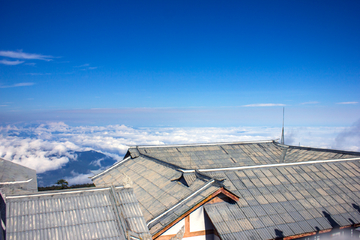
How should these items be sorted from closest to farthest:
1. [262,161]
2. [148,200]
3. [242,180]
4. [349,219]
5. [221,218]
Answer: [221,218] → [349,219] → [148,200] → [242,180] → [262,161]

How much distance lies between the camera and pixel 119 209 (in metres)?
11.6

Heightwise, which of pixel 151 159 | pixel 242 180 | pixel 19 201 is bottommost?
pixel 19 201

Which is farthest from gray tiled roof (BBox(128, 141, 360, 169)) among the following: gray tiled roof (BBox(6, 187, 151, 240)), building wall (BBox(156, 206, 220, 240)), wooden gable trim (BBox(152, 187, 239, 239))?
gray tiled roof (BBox(6, 187, 151, 240))

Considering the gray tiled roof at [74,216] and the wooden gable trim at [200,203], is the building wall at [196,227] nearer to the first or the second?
the wooden gable trim at [200,203]

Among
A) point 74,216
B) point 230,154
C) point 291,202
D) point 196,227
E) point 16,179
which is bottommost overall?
point 196,227

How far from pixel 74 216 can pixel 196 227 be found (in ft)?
23.9

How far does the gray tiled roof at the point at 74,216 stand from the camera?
1014 centimetres

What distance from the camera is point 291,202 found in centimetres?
1730

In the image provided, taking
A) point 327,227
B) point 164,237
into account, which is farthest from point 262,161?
point 164,237

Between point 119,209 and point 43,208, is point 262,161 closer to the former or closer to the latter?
point 119,209

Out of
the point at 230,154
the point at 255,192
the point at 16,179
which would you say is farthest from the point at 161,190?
the point at 16,179

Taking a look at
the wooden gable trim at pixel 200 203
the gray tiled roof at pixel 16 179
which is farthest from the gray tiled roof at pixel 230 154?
the wooden gable trim at pixel 200 203

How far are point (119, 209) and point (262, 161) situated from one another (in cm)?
2521

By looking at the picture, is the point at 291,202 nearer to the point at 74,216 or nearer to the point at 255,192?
the point at 255,192
